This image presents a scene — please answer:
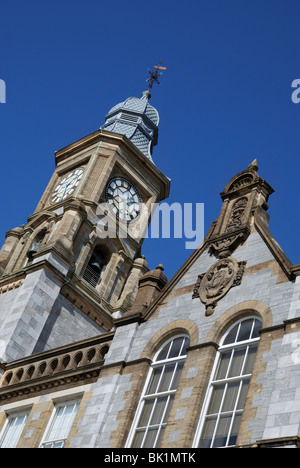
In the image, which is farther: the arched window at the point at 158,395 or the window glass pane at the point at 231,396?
the arched window at the point at 158,395

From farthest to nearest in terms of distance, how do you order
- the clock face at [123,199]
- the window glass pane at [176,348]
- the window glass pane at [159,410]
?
1. the clock face at [123,199]
2. the window glass pane at [176,348]
3. the window glass pane at [159,410]

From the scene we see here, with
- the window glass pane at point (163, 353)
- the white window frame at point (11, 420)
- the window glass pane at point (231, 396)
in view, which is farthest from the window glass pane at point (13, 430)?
the window glass pane at point (231, 396)

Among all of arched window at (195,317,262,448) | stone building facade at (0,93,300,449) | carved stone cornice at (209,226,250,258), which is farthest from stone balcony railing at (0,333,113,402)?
arched window at (195,317,262,448)

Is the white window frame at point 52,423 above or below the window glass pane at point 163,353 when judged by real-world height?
below

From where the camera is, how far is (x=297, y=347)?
18.0 m

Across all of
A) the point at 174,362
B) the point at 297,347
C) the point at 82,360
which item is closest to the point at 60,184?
the point at 82,360

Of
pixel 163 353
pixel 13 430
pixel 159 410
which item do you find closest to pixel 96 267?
pixel 13 430

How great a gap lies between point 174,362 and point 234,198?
5901 millimetres

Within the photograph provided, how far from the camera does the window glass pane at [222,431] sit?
18297 mm

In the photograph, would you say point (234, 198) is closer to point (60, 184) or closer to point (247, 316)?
point (247, 316)

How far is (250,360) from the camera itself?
19.4 meters

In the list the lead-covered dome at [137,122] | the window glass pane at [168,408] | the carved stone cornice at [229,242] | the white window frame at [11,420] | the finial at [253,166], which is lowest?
the window glass pane at [168,408]

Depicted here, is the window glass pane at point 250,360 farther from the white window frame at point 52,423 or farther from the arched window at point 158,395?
the white window frame at point 52,423
